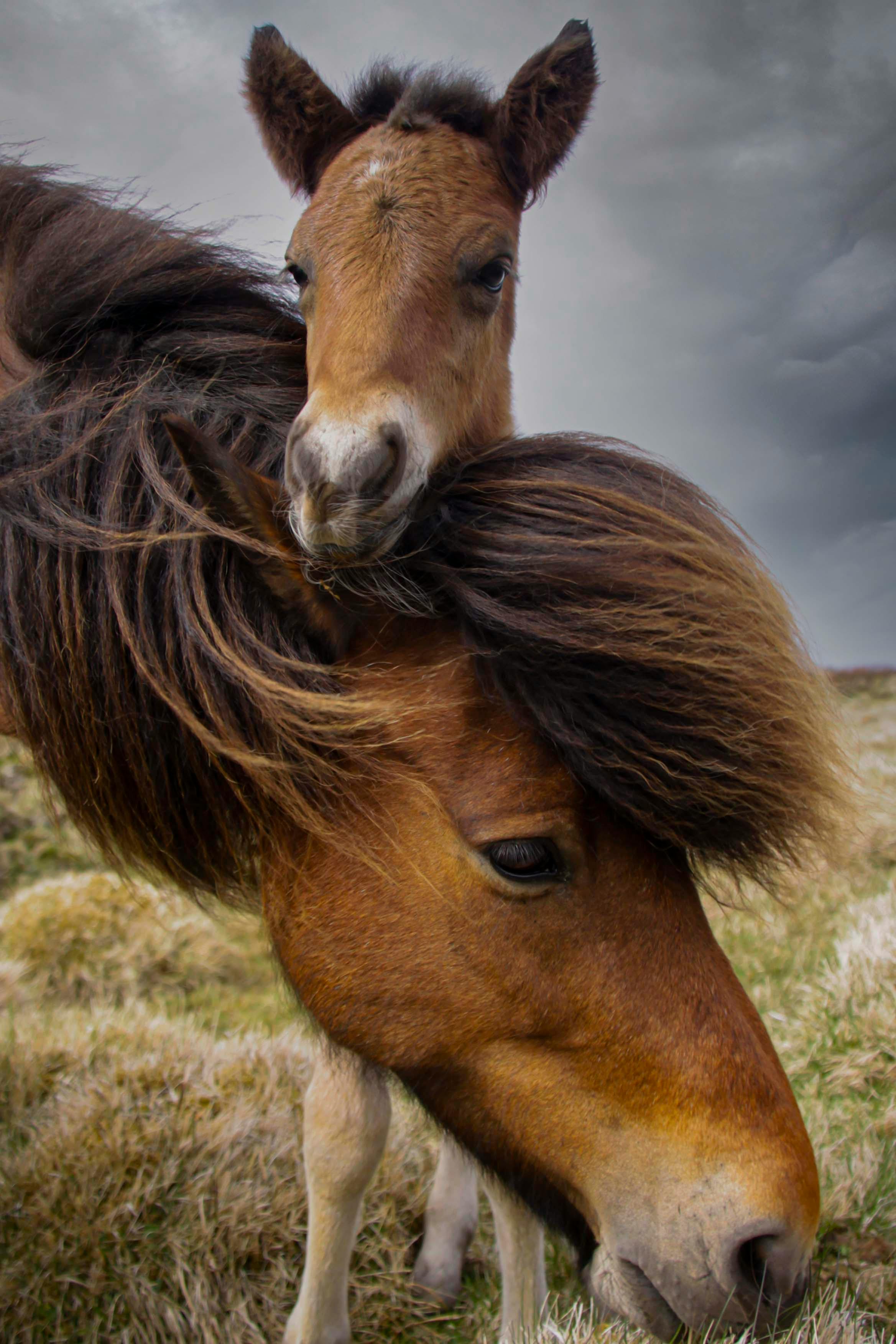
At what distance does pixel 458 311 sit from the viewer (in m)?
2.66

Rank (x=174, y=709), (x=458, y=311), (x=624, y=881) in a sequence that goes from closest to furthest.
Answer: (x=624, y=881), (x=174, y=709), (x=458, y=311)

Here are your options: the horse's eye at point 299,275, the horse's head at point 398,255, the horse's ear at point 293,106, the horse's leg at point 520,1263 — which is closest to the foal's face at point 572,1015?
the horse's head at point 398,255

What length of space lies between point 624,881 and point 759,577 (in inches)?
28.6

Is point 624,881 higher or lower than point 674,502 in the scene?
lower

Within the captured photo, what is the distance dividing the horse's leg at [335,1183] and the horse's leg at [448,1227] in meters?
0.35

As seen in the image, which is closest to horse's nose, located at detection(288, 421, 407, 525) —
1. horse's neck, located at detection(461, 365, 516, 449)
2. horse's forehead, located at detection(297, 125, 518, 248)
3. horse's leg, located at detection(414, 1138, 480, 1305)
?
horse's neck, located at detection(461, 365, 516, 449)

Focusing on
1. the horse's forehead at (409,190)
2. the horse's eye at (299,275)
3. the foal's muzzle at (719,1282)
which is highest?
the horse's forehead at (409,190)

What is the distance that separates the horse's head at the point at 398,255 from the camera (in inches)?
76.7

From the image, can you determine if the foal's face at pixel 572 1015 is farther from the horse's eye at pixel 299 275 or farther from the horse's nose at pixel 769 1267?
the horse's eye at pixel 299 275

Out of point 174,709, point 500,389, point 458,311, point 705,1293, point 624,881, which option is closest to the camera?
point 705,1293

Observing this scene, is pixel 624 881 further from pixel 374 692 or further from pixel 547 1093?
pixel 374 692

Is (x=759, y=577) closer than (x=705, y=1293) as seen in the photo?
No

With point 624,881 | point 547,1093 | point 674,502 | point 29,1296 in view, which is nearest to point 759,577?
point 674,502

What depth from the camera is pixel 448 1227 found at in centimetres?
304
